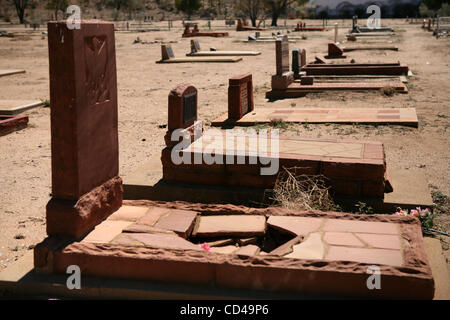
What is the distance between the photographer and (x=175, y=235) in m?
3.93

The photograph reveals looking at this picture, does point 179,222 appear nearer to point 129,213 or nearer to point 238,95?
point 129,213

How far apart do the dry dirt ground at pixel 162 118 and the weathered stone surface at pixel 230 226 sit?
1.45 m

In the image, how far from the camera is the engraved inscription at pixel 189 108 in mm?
5539

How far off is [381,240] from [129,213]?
73.8 inches

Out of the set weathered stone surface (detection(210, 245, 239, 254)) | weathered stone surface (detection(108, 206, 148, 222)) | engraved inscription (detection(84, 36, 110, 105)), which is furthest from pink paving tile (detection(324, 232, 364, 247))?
engraved inscription (detection(84, 36, 110, 105))

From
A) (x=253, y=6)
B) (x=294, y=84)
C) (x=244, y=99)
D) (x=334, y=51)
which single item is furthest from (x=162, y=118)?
(x=253, y=6)

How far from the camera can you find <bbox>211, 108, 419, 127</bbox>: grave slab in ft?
28.3

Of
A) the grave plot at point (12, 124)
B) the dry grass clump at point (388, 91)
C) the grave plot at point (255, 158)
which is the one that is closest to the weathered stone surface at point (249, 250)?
the grave plot at point (255, 158)

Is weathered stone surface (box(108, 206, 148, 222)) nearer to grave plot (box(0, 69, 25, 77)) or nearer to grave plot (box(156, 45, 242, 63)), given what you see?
grave plot (box(0, 69, 25, 77))

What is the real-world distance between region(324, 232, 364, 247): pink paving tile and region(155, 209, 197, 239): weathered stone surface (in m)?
0.99

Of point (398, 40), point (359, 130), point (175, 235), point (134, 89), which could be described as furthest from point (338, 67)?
point (398, 40)

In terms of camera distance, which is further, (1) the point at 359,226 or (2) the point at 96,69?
(1) the point at 359,226

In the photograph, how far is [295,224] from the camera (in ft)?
13.5
